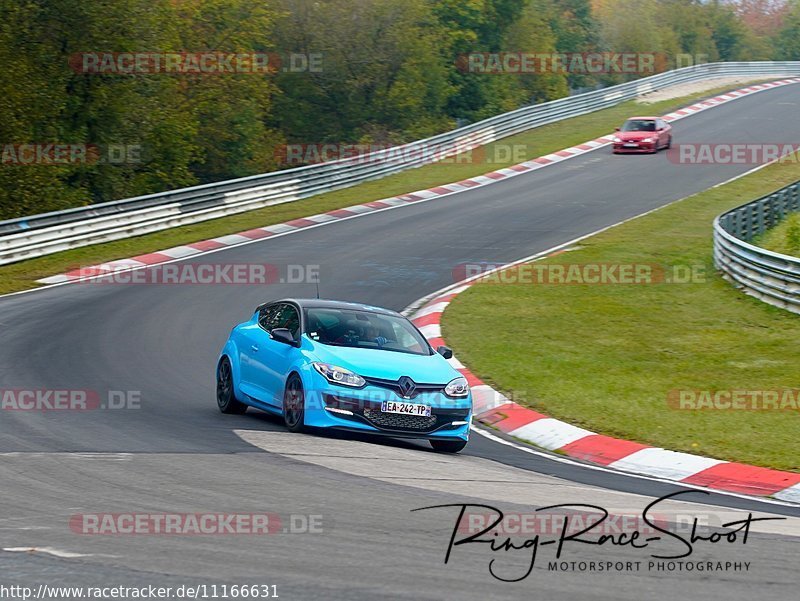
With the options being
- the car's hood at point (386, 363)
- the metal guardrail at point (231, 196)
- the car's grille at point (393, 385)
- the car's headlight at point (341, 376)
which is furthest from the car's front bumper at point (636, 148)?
the car's headlight at point (341, 376)

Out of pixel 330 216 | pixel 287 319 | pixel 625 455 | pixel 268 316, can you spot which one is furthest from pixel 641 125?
pixel 625 455

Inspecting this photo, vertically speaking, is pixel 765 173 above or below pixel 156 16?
below

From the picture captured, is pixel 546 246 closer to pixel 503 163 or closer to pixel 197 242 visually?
pixel 197 242

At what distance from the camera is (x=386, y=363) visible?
11703 mm

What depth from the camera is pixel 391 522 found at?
766 centimetres

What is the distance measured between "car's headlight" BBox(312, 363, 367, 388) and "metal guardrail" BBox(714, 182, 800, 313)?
10075 millimetres

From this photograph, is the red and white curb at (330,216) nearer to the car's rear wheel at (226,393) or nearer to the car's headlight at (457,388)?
the car's rear wheel at (226,393)

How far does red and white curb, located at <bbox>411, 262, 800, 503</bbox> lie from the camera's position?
10.6m

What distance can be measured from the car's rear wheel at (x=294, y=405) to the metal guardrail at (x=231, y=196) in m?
14.3

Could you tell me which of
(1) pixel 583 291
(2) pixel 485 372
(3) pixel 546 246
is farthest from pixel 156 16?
(2) pixel 485 372

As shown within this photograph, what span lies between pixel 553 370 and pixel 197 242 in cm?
1386

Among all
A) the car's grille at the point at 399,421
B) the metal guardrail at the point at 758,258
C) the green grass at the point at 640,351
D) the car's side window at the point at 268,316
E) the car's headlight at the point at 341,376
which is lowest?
the green grass at the point at 640,351

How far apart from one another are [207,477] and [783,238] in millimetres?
19836

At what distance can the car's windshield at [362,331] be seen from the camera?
12.3 metres
